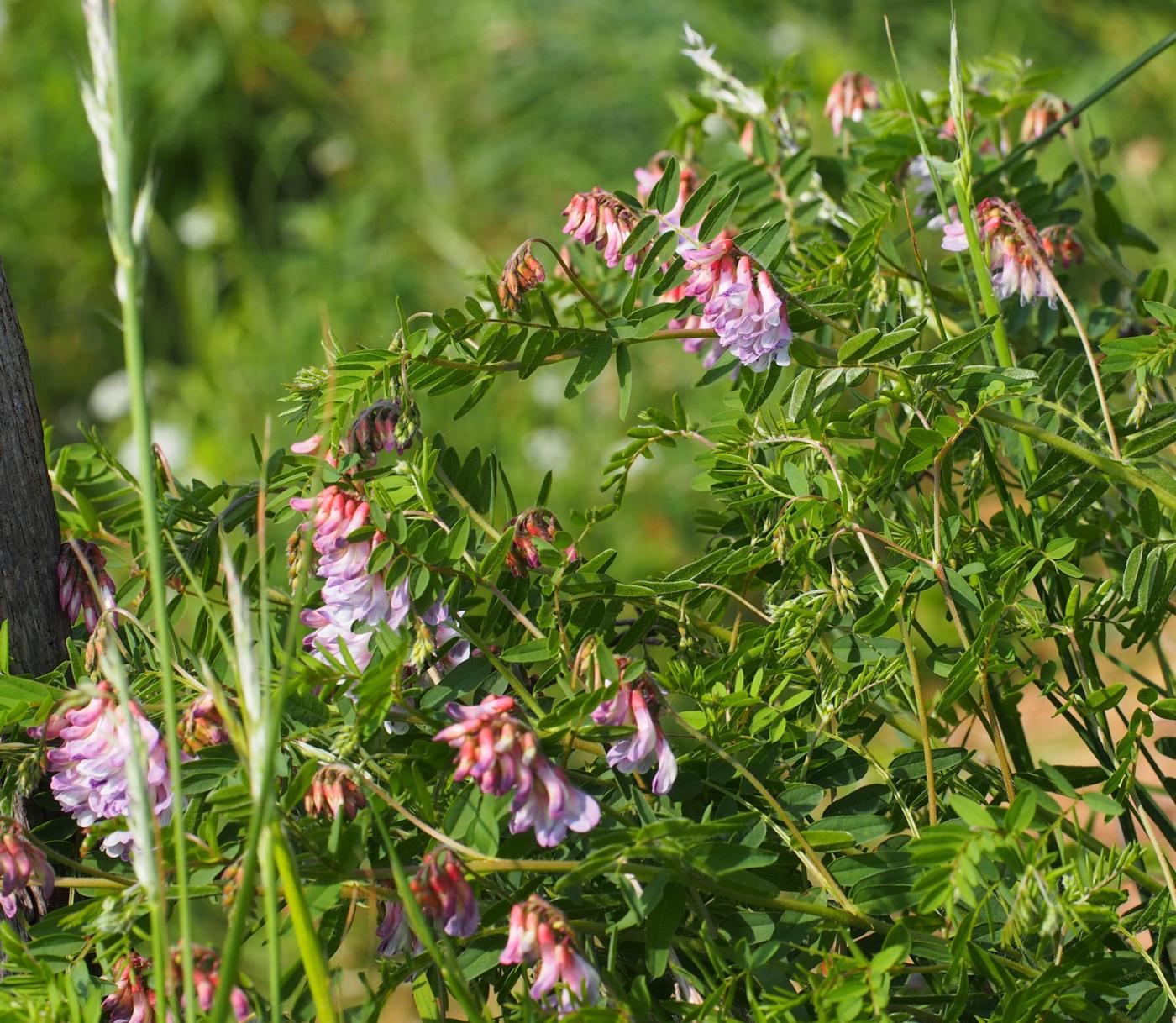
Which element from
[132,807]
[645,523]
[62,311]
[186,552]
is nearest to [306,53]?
[62,311]

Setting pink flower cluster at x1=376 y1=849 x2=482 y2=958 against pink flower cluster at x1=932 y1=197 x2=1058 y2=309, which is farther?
pink flower cluster at x1=932 y1=197 x2=1058 y2=309

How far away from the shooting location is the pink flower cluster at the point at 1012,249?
1091 millimetres

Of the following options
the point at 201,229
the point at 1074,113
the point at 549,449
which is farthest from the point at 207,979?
the point at 201,229

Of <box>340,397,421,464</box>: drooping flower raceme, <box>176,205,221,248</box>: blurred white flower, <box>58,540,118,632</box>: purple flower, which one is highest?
<box>176,205,221,248</box>: blurred white flower

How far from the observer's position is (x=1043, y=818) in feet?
3.34

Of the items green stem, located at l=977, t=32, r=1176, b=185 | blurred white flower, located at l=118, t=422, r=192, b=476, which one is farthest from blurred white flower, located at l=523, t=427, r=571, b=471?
green stem, located at l=977, t=32, r=1176, b=185

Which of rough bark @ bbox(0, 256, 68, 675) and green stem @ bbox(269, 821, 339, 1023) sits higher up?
rough bark @ bbox(0, 256, 68, 675)

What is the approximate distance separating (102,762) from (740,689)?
45cm

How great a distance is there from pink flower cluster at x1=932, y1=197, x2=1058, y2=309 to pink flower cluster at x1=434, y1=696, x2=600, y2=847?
0.59 metres

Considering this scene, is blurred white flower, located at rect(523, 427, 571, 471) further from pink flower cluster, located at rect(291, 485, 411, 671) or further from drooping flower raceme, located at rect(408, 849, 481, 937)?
drooping flower raceme, located at rect(408, 849, 481, 937)

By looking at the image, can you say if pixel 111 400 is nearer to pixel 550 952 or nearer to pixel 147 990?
pixel 147 990

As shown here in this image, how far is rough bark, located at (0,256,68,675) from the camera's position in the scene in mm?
1104

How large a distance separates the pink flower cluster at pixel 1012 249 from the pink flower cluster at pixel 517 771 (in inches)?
23.1

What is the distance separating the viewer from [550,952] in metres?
0.78
